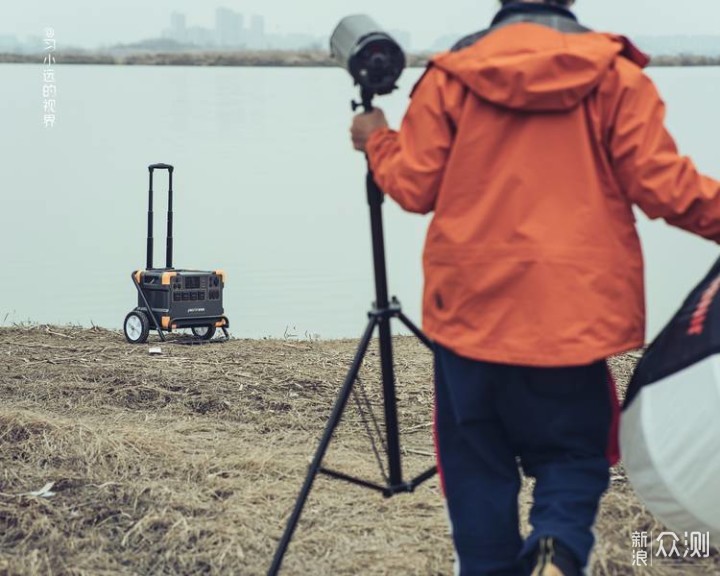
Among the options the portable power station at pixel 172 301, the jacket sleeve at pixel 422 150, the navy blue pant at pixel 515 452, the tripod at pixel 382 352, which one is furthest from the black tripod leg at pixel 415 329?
the portable power station at pixel 172 301

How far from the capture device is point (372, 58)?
134 inches

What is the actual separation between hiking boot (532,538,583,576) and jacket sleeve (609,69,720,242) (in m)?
0.83

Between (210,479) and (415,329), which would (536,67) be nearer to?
(415,329)

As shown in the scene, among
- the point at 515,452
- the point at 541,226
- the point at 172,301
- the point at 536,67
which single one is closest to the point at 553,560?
the point at 515,452

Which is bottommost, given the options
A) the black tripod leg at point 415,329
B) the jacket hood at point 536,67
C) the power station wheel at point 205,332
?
the power station wheel at point 205,332

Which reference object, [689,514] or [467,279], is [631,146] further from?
[689,514]

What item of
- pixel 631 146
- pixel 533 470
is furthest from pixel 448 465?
pixel 631 146

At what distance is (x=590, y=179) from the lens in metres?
3.04

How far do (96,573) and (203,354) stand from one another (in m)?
3.27

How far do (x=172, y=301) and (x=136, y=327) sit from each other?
0.89 ft

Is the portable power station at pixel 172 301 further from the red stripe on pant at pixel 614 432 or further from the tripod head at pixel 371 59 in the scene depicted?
the red stripe on pant at pixel 614 432

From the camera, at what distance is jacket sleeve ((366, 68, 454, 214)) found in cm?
309

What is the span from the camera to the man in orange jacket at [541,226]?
3.00 m

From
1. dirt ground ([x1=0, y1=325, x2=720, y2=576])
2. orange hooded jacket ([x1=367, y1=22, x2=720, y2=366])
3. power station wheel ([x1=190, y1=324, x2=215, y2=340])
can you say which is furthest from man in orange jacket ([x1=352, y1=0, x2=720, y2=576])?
power station wheel ([x1=190, y1=324, x2=215, y2=340])
